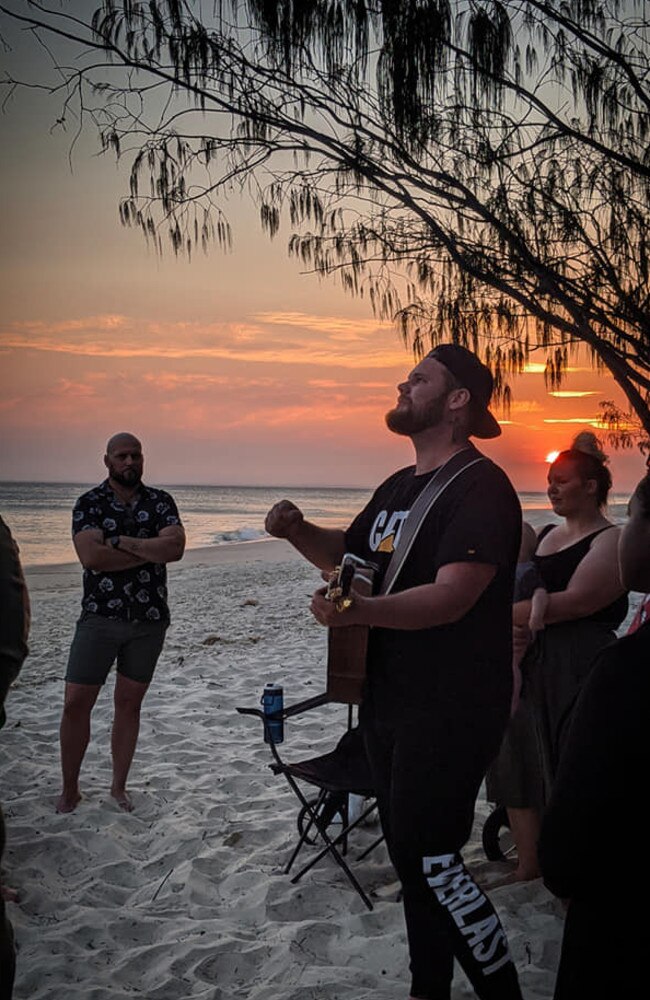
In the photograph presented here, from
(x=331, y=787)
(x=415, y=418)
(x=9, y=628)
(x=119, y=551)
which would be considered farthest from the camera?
(x=119, y=551)

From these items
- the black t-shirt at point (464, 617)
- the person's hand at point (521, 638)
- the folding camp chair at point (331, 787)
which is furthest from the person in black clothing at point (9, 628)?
the person's hand at point (521, 638)

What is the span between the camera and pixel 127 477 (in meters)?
4.54

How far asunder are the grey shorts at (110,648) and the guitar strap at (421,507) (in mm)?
2272

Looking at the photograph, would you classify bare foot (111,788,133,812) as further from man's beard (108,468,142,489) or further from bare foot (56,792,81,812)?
man's beard (108,468,142,489)

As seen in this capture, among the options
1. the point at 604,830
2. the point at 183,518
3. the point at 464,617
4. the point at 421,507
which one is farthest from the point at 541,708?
the point at 183,518

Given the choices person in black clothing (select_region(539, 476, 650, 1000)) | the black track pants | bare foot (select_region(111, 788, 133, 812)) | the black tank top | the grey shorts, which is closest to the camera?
person in black clothing (select_region(539, 476, 650, 1000))

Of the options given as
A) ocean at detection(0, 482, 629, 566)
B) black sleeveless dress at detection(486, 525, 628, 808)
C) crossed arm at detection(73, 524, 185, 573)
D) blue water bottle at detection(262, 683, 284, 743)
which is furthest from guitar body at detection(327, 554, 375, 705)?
ocean at detection(0, 482, 629, 566)

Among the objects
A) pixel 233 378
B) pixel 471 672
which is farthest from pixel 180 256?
pixel 233 378

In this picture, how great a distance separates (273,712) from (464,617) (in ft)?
6.08

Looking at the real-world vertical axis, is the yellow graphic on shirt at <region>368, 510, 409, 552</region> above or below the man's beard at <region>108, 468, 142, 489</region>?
below

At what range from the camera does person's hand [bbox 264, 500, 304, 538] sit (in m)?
2.68

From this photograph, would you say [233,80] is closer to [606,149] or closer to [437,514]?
[606,149]

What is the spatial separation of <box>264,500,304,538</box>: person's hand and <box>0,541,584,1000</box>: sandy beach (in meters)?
1.55

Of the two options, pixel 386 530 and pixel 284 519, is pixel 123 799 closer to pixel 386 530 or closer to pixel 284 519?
pixel 284 519
